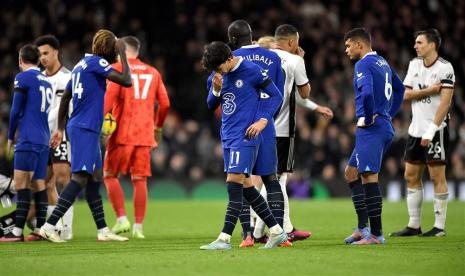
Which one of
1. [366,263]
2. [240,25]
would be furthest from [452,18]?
[366,263]

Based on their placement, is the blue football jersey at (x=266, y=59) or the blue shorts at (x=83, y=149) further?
the blue shorts at (x=83, y=149)

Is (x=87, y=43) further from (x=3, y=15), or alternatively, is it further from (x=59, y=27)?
(x=3, y=15)

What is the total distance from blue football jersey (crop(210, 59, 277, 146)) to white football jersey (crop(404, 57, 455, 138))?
3291 mm

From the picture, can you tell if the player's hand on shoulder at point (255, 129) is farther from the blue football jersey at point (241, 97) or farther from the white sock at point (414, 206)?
the white sock at point (414, 206)

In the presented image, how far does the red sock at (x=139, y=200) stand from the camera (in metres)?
11.4

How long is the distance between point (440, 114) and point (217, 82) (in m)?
3.52

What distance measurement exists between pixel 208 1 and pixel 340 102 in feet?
17.6

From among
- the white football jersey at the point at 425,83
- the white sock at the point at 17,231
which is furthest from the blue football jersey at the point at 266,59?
the white sock at the point at 17,231

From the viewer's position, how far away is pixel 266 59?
31.8ft

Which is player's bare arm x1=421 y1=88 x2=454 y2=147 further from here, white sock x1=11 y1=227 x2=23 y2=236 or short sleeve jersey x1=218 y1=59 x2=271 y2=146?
white sock x1=11 y1=227 x2=23 y2=236

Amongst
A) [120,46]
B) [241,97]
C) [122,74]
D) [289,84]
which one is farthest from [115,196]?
[241,97]

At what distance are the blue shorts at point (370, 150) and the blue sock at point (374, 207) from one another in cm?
20

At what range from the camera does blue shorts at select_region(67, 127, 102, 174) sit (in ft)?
32.5

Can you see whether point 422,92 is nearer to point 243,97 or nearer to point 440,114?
point 440,114
